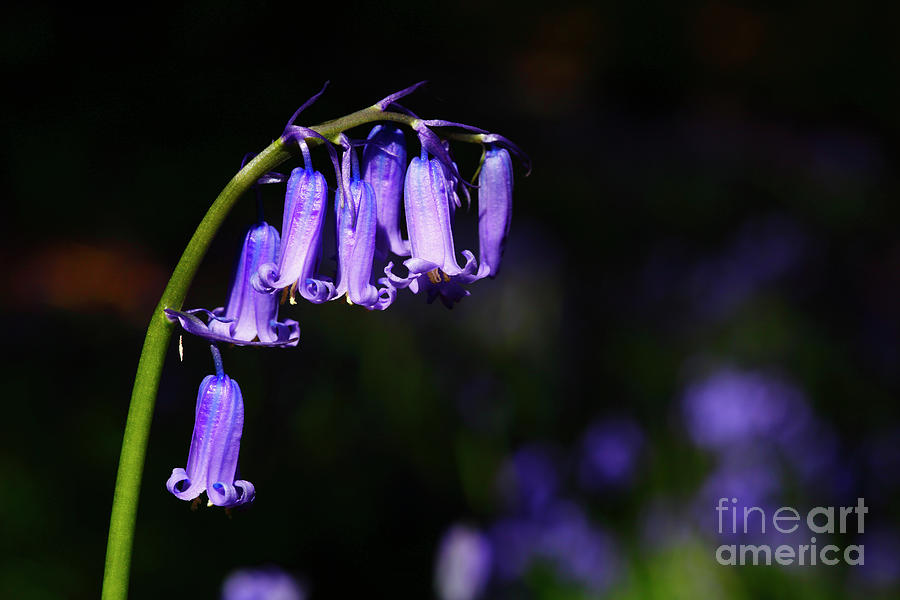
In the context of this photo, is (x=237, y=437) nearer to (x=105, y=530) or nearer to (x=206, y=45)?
(x=105, y=530)

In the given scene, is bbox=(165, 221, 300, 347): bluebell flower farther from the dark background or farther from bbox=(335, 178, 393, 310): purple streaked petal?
the dark background

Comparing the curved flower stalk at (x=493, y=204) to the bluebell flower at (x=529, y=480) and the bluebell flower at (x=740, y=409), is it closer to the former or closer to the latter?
the bluebell flower at (x=529, y=480)

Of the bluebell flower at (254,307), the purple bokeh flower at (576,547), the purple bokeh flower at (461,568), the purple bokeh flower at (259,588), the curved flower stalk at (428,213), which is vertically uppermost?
the curved flower stalk at (428,213)

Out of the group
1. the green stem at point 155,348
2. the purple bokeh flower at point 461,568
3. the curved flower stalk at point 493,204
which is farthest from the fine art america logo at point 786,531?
the green stem at point 155,348

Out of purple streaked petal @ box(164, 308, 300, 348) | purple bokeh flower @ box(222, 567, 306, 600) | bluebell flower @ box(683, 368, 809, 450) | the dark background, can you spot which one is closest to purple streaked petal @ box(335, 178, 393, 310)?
purple streaked petal @ box(164, 308, 300, 348)

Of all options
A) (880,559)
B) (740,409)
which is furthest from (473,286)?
(880,559)

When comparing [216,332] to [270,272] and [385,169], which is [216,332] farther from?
[385,169]
